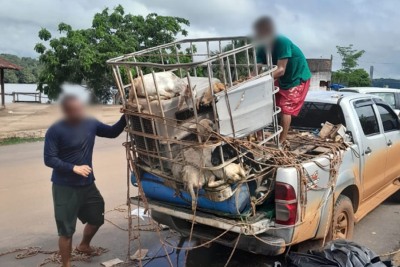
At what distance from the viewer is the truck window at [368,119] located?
449 centimetres

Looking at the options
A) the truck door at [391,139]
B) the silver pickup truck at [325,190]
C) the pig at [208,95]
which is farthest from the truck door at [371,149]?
the pig at [208,95]

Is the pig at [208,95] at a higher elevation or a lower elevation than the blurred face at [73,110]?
higher

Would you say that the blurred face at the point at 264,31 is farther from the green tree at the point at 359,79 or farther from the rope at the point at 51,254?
the green tree at the point at 359,79

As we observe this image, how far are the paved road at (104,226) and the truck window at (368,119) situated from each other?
1266 mm

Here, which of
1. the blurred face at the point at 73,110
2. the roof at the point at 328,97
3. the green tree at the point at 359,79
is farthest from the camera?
the green tree at the point at 359,79

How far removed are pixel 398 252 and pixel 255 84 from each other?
2.65 m

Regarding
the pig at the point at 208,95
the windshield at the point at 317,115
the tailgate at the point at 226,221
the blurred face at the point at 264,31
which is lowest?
the tailgate at the point at 226,221

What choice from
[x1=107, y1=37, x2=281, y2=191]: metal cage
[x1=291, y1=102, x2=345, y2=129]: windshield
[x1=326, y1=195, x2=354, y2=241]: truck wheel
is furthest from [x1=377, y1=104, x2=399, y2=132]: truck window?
[x1=107, y1=37, x2=281, y2=191]: metal cage

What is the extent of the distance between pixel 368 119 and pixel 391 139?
0.59 m

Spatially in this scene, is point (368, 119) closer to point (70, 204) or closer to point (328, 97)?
point (328, 97)

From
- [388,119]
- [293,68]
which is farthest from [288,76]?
[388,119]

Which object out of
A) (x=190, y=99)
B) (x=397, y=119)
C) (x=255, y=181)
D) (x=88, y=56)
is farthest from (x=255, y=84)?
(x=88, y=56)

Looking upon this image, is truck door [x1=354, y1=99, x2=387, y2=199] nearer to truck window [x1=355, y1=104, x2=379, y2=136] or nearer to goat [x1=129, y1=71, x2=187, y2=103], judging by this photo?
truck window [x1=355, y1=104, x2=379, y2=136]

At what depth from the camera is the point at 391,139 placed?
4988 mm
